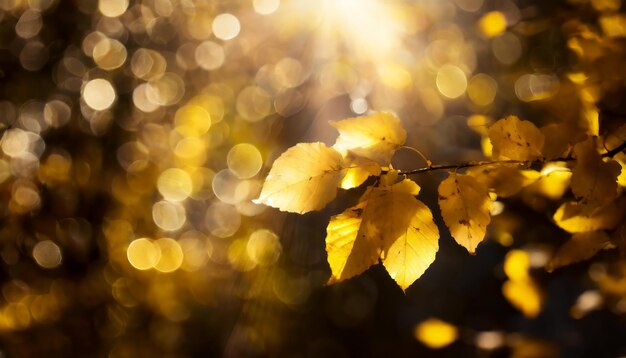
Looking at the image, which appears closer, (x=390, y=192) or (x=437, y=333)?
(x=390, y=192)

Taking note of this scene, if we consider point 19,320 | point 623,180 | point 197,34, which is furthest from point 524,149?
point 197,34

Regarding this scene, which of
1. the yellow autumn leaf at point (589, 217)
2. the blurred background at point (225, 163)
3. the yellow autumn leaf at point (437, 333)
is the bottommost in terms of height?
the blurred background at point (225, 163)

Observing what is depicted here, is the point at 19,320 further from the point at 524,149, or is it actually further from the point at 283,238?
the point at 524,149

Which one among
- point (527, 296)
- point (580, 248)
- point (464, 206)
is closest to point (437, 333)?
point (527, 296)

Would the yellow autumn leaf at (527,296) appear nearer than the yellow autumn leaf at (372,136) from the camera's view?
No

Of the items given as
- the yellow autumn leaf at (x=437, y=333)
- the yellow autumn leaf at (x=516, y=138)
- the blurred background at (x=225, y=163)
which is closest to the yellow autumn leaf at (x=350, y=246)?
the yellow autumn leaf at (x=516, y=138)

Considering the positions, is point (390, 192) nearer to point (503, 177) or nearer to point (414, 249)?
point (414, 249)

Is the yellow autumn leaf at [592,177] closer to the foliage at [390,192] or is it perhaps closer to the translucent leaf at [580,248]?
the foliage at [390,192]

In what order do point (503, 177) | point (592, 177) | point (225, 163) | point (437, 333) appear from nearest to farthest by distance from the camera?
point (592, 177) < point (503, 177) < point (437, 333) < point (225, 163)
